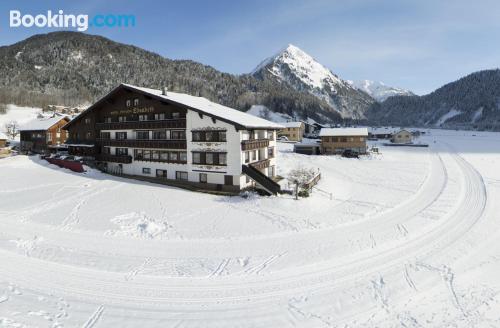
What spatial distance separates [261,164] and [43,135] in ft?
152

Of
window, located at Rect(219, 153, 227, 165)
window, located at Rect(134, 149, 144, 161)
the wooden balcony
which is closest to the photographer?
window, located at Rect(219, 153, 227, 165)

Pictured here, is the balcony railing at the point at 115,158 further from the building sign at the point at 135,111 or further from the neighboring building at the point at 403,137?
the neighboring building at the point at 403,137

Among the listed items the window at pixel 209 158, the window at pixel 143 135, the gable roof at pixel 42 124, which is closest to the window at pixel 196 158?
the window at pixel 209 158

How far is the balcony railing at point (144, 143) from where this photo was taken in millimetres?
35681

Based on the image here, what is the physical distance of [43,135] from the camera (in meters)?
57.6

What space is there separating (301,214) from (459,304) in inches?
534

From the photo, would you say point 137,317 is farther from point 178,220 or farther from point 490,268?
point 490,268

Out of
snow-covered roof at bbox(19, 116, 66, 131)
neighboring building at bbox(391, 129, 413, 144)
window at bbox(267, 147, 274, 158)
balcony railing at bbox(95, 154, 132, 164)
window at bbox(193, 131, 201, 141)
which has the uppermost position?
snow-covered roof at bbox(19, 116, 66, 131)

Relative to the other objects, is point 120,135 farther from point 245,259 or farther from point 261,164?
point 245,259

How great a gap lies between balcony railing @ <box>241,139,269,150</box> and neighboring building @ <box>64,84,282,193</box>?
4.5 inches

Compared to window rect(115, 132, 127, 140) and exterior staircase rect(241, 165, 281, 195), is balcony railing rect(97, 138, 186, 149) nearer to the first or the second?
window rect(115, 132, 127, 140)

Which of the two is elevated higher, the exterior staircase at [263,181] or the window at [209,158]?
the window at [209,158]

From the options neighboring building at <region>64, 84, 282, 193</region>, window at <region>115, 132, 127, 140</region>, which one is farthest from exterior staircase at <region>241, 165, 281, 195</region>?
window at <region>115, 132, 127, 140</region>

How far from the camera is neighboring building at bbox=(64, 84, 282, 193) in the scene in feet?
107
